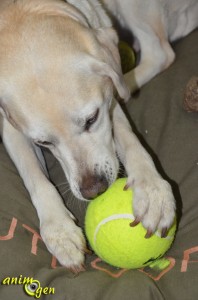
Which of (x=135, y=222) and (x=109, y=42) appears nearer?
(x=135, y=222)

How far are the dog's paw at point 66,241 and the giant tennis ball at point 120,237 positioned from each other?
0.06 meters

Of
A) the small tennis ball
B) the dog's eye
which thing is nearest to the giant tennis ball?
the dog's eye

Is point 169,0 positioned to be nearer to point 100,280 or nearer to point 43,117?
point 43,117

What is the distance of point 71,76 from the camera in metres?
1.85

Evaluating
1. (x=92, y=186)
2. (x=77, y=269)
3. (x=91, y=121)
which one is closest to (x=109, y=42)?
(x=91, y=121)

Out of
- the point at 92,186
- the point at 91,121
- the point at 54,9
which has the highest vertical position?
the point at 54,9

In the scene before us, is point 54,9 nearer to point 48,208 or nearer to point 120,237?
point 48,208

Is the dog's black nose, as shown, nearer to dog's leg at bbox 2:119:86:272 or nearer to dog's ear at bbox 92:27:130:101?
dog's leg at bbox 2:119:86:272

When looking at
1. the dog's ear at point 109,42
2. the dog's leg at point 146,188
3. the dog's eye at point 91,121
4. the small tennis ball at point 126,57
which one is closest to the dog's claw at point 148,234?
the dog's leg at point 146,188

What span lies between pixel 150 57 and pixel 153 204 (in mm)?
1277

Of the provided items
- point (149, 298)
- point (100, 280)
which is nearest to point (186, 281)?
point (149, 298)

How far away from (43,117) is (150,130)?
78 cm

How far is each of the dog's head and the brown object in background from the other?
437mm

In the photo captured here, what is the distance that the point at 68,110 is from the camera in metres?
1.81
